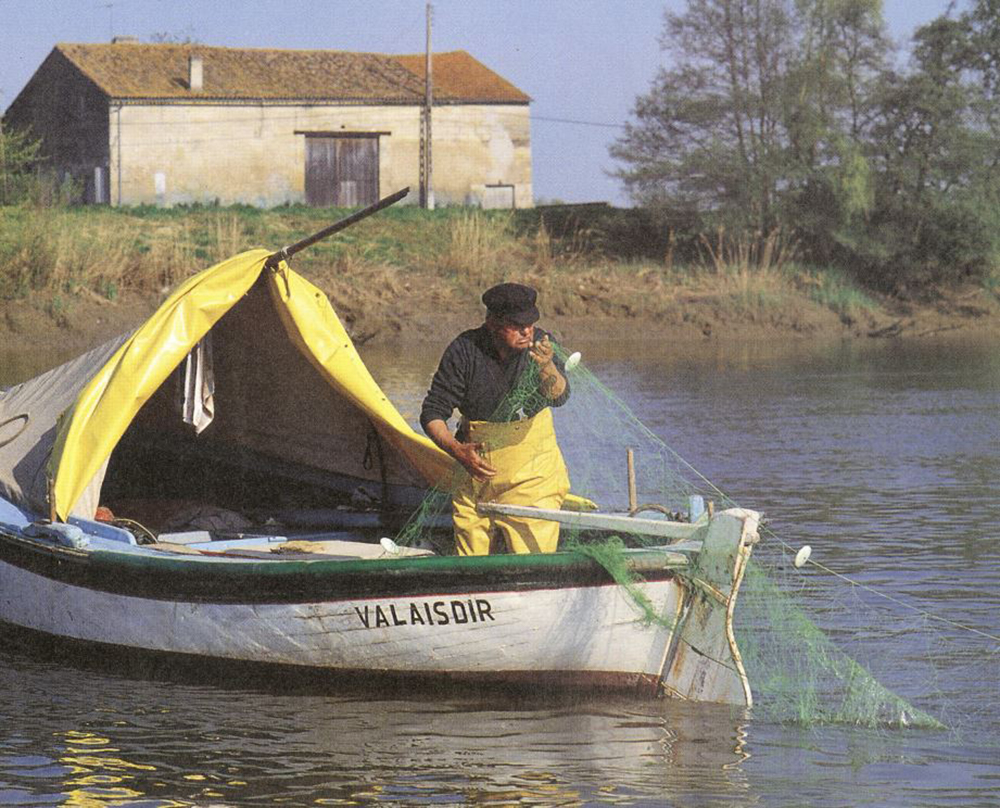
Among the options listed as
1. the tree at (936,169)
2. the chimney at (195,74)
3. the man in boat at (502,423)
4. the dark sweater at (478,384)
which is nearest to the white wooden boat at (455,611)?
the man in boat at (502,423)

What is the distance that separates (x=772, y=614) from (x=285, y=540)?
3.10 m

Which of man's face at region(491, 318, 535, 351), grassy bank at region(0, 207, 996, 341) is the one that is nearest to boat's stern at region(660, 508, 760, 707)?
man's face at region(491, 318, 535, 351)

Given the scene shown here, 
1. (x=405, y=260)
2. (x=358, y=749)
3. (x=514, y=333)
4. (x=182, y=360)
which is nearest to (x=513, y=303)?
(x=514, y=333)

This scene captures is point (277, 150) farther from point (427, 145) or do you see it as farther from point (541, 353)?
point (541, 353)

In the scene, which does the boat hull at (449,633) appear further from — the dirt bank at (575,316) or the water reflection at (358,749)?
the dirt bank at (575,316)

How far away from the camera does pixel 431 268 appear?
119 feet

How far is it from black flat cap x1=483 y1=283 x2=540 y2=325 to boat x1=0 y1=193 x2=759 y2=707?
95cm

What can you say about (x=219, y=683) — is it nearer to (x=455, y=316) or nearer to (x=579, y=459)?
(x=579, y=459)

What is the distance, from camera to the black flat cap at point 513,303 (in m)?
8.30

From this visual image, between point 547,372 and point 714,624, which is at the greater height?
point 547,372

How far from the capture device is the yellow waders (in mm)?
8633

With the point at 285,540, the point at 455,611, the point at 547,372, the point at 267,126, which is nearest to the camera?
the point at 455,611

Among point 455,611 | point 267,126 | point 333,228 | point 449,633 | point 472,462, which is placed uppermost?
point 267,126

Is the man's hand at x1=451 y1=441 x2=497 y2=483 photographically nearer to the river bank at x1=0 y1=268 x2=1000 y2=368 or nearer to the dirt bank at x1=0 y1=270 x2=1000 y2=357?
the river bank at x1=0 y1=268 x2=1000 y2=368
